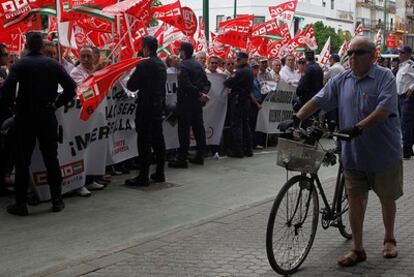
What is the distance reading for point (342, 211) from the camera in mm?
5539

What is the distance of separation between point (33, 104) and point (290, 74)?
7.76 metres

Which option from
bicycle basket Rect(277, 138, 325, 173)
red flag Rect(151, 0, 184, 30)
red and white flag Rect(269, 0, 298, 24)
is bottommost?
bicycle basket Rect(277, 138, 325, 173)

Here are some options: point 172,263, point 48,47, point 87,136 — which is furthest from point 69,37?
point 172,263

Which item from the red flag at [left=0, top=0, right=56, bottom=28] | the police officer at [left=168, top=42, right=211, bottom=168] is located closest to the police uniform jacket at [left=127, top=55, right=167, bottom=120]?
the police officer at [left=168, top=42, right=211, bottom=168]

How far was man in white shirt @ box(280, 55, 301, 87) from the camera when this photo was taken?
1285 centimetres

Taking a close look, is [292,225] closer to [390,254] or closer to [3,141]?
[390,254]

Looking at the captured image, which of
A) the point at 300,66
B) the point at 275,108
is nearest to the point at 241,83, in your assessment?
the point at 275,108

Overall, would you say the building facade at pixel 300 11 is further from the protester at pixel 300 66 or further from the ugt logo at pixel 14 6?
the ugt logo at pixel 14 6

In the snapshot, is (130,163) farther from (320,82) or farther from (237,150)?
(320,82)

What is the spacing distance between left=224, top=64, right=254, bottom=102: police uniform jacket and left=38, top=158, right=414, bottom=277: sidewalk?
14.1 ft

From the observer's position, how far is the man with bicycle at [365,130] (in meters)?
4.71

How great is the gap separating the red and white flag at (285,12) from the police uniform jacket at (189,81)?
7.88 m

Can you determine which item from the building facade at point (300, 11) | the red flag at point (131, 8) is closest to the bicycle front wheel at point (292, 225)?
the red flag at point (131, 8)

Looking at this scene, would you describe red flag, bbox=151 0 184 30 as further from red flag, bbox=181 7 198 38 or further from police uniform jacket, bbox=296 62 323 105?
police uniform jacket, bbox=296 62 323 105
